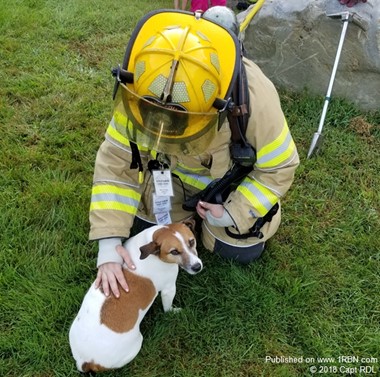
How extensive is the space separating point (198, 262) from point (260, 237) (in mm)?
639

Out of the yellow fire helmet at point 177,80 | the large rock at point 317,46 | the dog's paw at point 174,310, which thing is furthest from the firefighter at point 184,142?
the large rock at point 317,46

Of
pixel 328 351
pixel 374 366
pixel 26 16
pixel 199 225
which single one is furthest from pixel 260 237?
pixel 26 16

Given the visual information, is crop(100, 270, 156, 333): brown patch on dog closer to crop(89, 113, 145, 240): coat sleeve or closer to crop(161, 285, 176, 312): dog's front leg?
crop(161, 285, 176, 312): dog's front leg

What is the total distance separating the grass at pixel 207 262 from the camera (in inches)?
101

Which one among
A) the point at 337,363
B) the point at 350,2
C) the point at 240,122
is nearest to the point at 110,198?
the point at 240,122

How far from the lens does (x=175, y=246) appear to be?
2297 mm

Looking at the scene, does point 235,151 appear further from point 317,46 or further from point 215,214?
point 317,46

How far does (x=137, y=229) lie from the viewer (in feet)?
10.2

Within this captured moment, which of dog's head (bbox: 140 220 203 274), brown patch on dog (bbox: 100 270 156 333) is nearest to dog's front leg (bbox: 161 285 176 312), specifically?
brown patch on dog (bbox: 100 270 156 333)

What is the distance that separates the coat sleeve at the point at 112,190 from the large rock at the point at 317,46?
2.71m

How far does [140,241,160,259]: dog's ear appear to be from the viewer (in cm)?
221

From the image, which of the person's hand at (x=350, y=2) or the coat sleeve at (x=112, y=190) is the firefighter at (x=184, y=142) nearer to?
the coat sleeve at (x=112, y=190)

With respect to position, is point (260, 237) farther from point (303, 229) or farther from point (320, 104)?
point (320, 104)

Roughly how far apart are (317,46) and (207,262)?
266 cm
